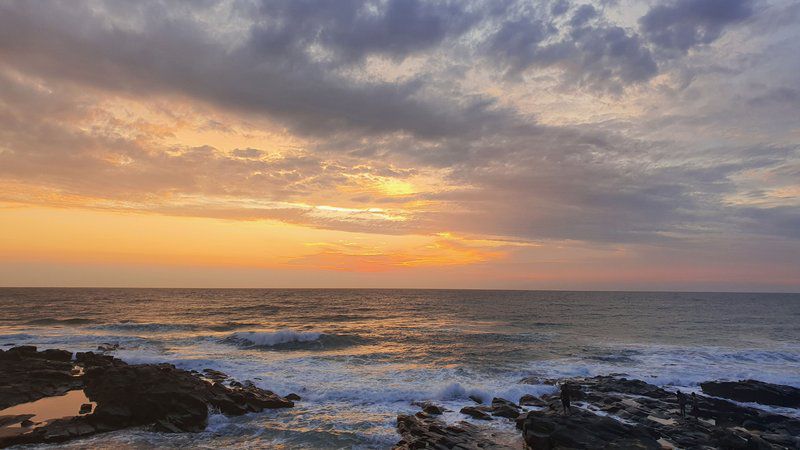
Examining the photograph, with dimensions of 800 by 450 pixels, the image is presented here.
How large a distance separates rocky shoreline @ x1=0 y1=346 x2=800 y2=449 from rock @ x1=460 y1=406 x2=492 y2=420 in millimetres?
58

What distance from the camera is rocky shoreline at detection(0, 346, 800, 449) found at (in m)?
17.9

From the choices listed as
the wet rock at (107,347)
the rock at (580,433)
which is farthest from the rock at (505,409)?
the wet rock at (107,347)

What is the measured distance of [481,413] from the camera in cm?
2214

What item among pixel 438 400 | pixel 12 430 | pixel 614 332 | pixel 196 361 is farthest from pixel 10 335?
pixel 614 332

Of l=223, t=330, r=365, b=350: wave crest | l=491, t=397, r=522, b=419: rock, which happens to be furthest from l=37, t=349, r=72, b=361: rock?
l=491, t=397, r=522, b=419: rock

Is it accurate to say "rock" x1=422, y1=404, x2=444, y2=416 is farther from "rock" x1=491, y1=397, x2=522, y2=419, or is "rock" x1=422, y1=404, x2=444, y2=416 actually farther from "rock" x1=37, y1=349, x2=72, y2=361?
"rock" x1=37, y1=349, x2=72, y2=361

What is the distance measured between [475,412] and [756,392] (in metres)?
18.6

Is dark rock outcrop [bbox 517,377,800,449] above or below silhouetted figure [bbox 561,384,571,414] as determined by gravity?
below

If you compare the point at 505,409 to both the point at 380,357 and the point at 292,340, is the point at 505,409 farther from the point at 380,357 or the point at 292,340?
the point at 292,340

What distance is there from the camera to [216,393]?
76.5ft

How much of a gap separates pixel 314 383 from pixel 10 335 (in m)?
41.4

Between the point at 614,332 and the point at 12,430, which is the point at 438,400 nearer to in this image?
the point at 12,430

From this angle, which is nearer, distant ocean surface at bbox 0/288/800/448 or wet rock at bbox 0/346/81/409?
distant ocean surface at bbox 0/288/800/448

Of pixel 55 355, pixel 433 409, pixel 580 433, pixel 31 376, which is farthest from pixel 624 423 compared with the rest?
pixel 55 355
